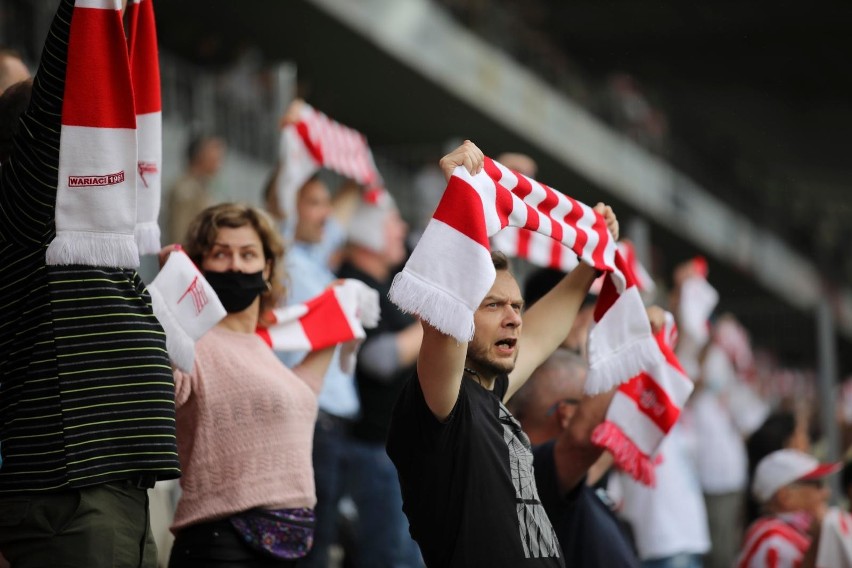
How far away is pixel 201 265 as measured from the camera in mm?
4703

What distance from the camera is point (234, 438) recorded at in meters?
4.54

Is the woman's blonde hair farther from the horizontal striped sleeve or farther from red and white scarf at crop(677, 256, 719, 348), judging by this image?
red and white scarf at crop(677, 256, 719, 348)

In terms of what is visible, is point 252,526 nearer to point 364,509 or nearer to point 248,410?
point 248,410

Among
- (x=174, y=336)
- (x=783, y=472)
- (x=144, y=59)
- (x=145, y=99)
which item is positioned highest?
(x=144, y=59)

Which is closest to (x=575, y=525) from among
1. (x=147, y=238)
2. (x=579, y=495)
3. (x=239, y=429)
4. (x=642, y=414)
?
(x=579, y=495)

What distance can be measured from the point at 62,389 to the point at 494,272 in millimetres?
1113

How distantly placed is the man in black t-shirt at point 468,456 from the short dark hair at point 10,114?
3.65 ft

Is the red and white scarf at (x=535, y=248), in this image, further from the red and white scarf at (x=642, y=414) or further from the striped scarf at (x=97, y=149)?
the striped scarf at (x=97, y=149)

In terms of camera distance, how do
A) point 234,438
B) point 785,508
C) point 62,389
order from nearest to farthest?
point 62,389 < point 234,438 < point 785,508

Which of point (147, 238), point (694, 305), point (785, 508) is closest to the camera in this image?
point (147, 238)

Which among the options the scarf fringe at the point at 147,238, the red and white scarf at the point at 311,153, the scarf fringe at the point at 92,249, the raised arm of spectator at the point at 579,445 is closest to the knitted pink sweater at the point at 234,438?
the scarf fringe at the point at 147,238

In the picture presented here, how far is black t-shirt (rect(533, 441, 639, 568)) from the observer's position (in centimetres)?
489

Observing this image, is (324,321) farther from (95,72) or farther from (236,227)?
(95,72)

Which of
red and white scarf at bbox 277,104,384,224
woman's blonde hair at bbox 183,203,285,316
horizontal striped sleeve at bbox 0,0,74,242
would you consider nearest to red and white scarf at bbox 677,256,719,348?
red and white scarf at bbox 277,104,384,224
